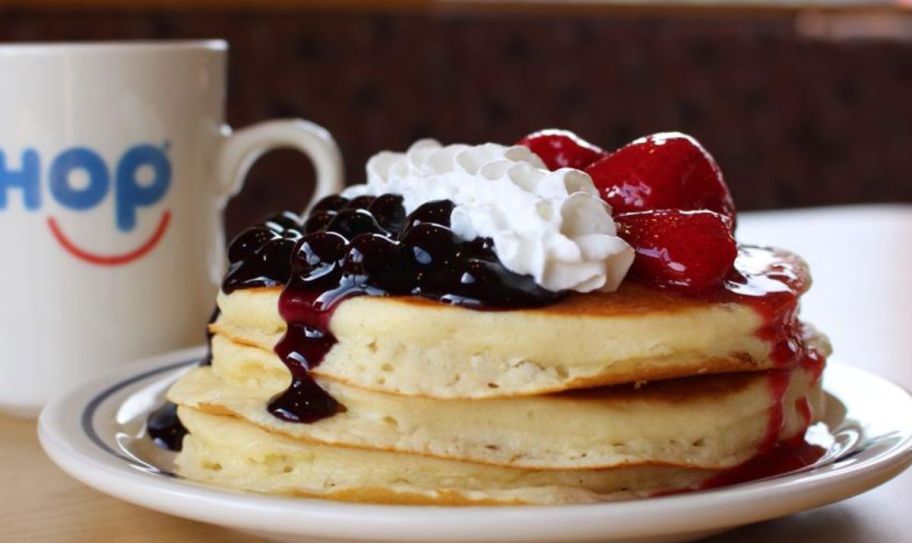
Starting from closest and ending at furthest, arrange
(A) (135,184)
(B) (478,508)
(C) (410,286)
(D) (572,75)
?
(B) (478,508)
(C) (410,286)
(A) (135,184)
(D) (572,75)

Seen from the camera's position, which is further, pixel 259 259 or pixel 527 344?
pixel 259 259

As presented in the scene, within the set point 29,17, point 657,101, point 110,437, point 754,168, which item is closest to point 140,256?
point 110,437

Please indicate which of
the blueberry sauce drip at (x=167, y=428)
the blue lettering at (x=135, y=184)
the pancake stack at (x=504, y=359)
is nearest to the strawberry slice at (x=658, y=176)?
the pancake stack at (x=504, y=359)

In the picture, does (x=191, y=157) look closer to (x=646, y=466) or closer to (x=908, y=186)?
(x=646, y=466)

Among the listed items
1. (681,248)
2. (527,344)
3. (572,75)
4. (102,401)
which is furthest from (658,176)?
(572,75)

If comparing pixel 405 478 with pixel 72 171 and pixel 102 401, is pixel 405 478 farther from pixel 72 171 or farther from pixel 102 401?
pixel 72 171
